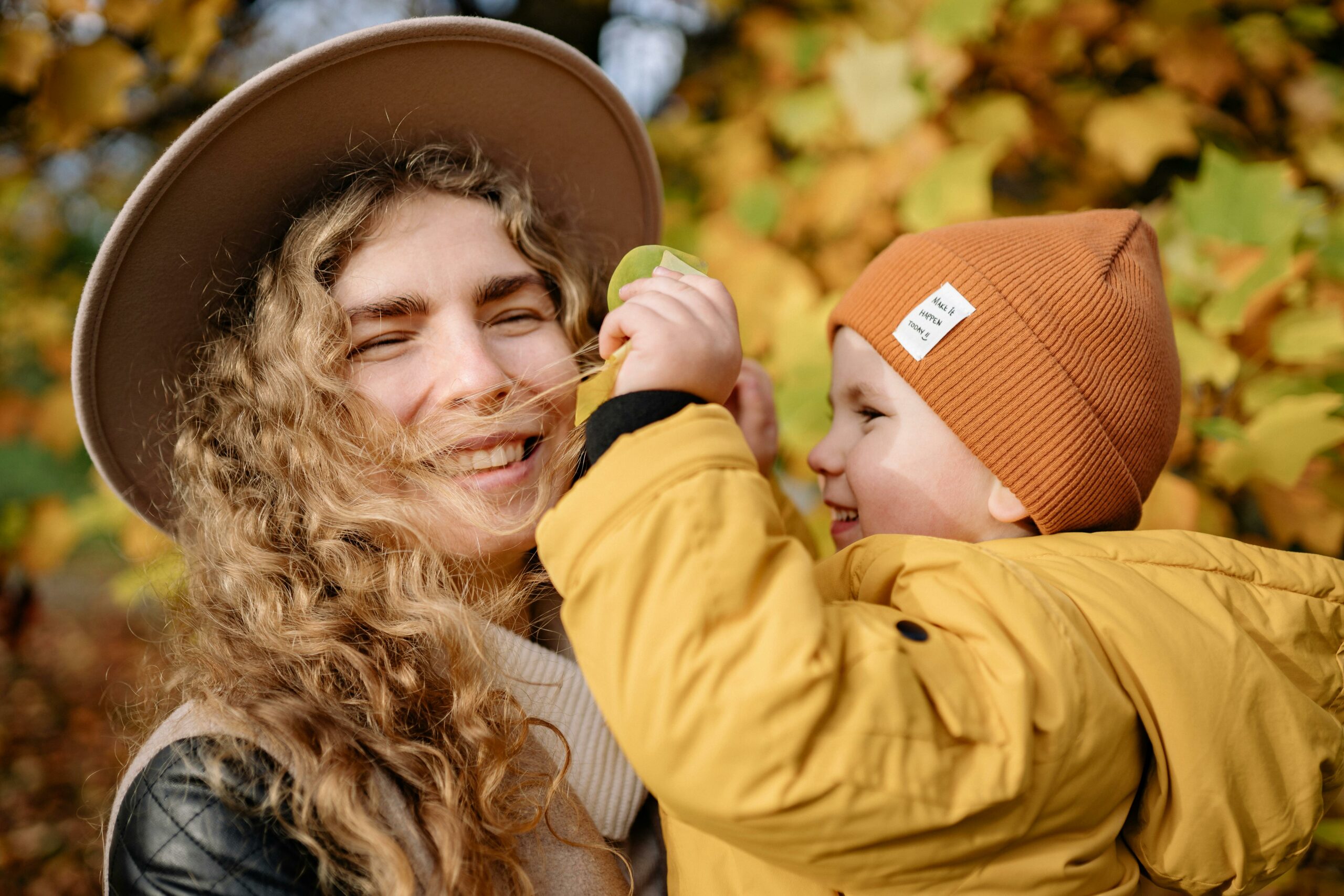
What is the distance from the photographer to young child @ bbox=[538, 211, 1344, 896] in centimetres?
102

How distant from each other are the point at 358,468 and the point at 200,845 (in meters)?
0.64

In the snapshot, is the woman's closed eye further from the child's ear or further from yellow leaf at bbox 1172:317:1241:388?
yellow leaf at bbox 1172:317:1241:388

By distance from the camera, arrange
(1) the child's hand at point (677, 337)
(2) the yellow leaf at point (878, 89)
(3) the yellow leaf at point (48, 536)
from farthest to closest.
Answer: (3) the yellow leaf at point (48, 536), (2) the yellow leaf at point (878, 89), (1) the child's hand at point (677, 337)

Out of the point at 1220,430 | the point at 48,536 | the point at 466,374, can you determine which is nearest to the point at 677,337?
the point at 466,374

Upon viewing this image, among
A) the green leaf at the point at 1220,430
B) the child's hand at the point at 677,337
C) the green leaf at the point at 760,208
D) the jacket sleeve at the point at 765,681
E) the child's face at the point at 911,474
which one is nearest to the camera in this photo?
the jacket sleeve at the point at 765,681

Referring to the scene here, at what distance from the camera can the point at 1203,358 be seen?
1942 mm

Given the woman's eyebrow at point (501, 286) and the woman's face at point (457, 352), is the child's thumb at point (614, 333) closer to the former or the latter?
the woman's face at point (457, 352)

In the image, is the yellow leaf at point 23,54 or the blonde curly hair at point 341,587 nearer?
the blonde curly hair at point 341,587

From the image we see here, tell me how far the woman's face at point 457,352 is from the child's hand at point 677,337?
0.28 m

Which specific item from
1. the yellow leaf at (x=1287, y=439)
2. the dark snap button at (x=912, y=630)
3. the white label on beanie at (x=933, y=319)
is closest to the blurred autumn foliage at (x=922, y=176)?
the yellow leaf at (x=1287, y=439)

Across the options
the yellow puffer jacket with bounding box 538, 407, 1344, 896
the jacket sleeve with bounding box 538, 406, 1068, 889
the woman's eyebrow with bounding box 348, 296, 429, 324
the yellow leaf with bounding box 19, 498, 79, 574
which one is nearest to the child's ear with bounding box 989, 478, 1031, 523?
the yellow puffer jacket with bounding box 538, 407, 1344, 896

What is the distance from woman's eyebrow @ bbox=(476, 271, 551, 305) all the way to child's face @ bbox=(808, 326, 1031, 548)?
70 cm

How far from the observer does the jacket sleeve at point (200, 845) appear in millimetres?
1082

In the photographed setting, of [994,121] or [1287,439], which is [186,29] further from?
[1287,439]
